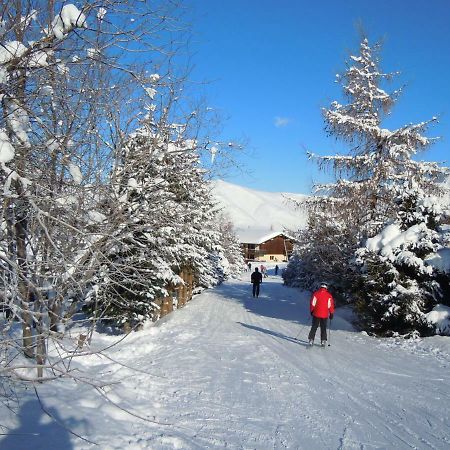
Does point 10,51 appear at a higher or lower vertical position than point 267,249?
lower

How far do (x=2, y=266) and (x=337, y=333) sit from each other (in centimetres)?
1148

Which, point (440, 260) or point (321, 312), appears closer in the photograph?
point (321, 312)

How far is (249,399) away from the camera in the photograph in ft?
22.2

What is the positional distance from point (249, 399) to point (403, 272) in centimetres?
693

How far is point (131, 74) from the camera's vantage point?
4027 millimetres

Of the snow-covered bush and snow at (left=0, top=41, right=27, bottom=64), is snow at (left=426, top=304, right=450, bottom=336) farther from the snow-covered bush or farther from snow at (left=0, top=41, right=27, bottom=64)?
snow at (left=0, top=41, right=27, bottom=64)

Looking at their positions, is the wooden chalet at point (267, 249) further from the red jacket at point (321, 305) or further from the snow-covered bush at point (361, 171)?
the red jacket at point (321, 305)

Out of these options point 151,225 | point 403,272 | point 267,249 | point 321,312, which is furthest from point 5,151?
point 267,249

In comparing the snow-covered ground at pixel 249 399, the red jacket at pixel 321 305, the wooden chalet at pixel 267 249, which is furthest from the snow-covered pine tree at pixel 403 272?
the wooden chalet at pixel 267 249

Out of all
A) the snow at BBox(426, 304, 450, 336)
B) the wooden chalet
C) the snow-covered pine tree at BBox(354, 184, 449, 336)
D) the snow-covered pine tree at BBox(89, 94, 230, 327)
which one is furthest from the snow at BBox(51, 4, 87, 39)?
the wooden chalet

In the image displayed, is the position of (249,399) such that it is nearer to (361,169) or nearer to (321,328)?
(321,328)

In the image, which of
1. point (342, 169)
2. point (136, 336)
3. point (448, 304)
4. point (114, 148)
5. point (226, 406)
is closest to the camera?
point (226, 406)

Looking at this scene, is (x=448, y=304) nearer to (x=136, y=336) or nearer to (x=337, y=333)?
(x=337, y=333)

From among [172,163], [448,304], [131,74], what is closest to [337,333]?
[448,304]
